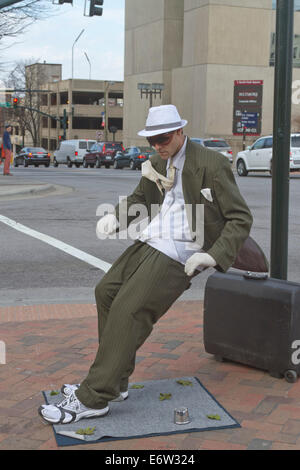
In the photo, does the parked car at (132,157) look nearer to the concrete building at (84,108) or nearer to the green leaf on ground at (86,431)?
the green leaf on ground at (86,431)

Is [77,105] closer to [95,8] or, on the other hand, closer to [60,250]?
[95,8]

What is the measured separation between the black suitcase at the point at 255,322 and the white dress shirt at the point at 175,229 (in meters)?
0.72

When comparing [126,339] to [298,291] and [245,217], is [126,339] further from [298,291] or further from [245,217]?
[298,291]

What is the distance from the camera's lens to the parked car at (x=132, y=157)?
1444 inches

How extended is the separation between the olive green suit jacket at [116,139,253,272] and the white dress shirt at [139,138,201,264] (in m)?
0.04

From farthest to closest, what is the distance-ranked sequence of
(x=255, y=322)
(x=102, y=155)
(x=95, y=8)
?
(x=102, y=155) → (x=95, y=8) → (x=255, y=322)

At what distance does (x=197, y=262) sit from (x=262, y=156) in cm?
2351

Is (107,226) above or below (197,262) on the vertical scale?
above

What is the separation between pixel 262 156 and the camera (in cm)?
2620

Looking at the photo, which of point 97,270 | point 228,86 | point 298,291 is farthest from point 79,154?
point 298,291

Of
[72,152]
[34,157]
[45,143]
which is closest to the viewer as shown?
[34,157]

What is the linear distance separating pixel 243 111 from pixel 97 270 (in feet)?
135

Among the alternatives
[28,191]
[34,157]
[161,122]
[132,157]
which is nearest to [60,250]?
[161,122]

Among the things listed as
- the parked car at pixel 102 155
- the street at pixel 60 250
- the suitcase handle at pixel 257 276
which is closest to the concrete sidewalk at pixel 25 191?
the street at pixel 60 250
